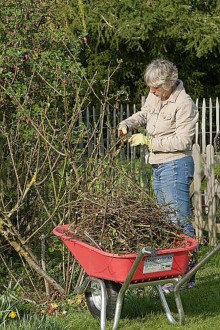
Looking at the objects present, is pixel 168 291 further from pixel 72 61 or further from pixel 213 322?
pixel 72 61

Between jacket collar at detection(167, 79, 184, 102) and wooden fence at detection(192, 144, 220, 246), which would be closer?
jacket collar at detection(167, 79, 184, 102)

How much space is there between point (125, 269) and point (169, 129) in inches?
63.0

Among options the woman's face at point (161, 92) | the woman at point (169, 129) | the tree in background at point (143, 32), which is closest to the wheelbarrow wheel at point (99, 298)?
the woman at point (169, 129)

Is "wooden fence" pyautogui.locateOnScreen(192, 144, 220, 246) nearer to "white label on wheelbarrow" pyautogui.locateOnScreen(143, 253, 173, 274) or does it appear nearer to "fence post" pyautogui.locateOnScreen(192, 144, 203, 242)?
"fence post" pyautogui.locateOnScreen(192, 144, 203, 242)

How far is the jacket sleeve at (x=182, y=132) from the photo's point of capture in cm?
569

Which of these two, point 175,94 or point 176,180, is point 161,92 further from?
point 176,180

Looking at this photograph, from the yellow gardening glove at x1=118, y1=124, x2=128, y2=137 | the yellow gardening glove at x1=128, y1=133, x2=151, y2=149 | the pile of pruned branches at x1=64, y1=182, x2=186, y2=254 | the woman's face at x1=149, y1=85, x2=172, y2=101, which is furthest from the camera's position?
the woman's face at x1=149, y1=85, x2=172, y2=101

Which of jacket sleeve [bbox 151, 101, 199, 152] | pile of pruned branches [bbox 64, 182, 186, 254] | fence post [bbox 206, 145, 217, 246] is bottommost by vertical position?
fence post [bbox 206, 145, 217, 246]

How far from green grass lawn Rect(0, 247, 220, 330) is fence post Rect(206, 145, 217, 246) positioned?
185 centimetres

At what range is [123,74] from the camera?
17.1m

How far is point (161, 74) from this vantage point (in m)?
5.61

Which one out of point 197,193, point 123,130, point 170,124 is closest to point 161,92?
point 170,124

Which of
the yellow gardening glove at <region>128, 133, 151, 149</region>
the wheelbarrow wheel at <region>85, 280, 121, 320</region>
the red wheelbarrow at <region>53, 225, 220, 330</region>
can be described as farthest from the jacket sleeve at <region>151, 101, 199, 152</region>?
the wheelbarrow wheel at <region>85, 280, 121, 320</region>

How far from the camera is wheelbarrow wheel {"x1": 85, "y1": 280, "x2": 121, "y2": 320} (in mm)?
4969
